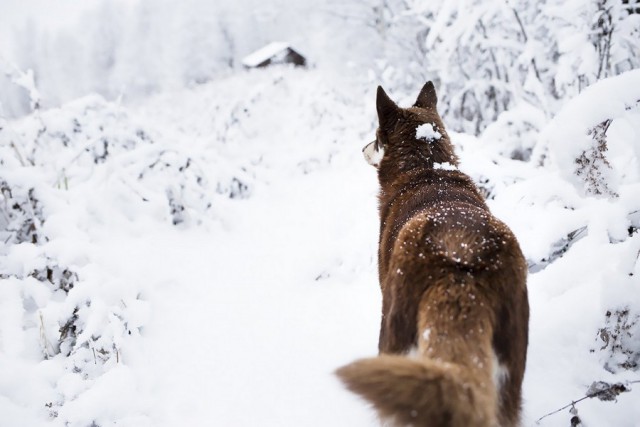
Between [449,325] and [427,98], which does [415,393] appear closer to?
[449,325]

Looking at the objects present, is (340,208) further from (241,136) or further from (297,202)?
(241,136)

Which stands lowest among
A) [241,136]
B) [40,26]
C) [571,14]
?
[571,14]

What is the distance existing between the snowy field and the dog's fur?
0.51 metres

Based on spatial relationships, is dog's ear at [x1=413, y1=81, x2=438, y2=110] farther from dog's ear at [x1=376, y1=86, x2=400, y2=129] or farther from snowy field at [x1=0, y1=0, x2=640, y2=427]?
snowy field at [x1=0, y1=0, x2=640, y2=427]

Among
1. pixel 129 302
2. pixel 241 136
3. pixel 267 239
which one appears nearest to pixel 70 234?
pixel 129 302

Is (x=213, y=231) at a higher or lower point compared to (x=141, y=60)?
lower

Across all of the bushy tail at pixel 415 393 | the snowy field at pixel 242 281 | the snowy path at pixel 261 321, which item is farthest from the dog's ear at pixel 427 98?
the bushy tail at pixel 415 393

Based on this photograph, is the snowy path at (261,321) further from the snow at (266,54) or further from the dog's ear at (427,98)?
the snow at (266,54)

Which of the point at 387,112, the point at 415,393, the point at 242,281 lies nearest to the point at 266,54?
the point at 242,281

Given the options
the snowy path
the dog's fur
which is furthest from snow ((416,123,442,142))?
the snowy path

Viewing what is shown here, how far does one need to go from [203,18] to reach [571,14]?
4255 cm

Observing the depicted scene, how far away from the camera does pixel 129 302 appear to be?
9.09 ft

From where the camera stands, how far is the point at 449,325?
49.1 inches

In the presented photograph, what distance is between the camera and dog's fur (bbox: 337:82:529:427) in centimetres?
101
